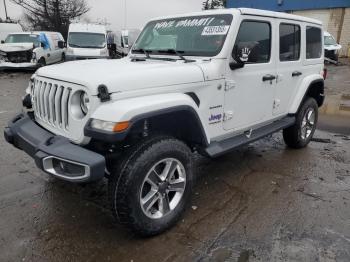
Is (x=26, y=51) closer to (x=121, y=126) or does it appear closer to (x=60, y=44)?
(x=60, y=44)

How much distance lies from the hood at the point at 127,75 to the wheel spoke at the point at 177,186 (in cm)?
89

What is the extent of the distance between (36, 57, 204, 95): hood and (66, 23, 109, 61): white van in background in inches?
537

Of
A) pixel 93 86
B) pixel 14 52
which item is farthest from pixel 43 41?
pixel 93 86

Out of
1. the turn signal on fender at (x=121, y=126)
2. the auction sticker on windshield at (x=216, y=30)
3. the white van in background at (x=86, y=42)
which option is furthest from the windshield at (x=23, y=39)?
the turn signal on fender at (x=121, y=126)

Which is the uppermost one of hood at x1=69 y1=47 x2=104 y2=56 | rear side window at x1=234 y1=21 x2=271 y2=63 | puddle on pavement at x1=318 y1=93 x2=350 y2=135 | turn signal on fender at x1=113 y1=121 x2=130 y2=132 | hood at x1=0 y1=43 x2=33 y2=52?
rear side window at x1=234 y1=21 x2=271 y2=63

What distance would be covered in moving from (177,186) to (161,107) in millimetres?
800

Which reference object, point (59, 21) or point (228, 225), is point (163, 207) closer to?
point (228, 225)

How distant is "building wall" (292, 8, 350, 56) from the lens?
24844mm

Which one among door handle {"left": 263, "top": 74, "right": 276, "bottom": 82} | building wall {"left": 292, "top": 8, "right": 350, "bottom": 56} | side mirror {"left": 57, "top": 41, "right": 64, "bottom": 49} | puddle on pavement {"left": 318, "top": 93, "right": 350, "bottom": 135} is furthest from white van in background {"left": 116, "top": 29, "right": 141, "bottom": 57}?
building wall {"left": 292, "top": 8, "right": 350, "bottom": 56}

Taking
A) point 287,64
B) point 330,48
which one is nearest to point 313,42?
point 287,64

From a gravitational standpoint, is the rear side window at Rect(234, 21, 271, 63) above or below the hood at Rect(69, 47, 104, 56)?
above

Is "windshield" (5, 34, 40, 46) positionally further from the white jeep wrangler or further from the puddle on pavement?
the white jeep wrangler

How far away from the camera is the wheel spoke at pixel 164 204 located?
3.00m

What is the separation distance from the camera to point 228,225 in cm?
317
